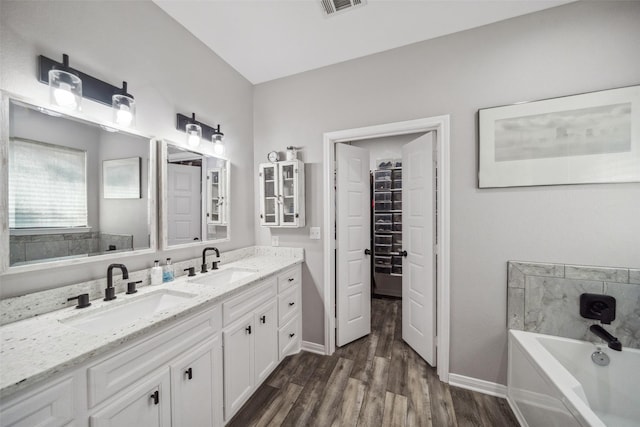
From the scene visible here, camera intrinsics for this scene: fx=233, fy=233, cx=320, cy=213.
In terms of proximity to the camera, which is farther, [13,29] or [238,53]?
[238,53]

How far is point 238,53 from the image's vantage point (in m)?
2.23

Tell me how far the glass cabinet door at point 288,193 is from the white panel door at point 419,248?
1.20 metres

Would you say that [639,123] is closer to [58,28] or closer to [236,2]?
[236,2]

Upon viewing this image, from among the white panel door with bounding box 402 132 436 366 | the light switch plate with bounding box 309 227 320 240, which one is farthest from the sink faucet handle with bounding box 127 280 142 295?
the white panel door with bounding box 402 132 436 366

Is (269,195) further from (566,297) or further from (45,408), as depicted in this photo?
(566,297)

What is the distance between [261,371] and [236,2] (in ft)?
9.15

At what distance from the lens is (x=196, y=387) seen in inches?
50.9

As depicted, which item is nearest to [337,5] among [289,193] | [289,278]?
[289,193]

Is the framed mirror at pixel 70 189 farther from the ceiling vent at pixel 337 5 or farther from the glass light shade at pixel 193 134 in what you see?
the ceiling vent at pixel 337 5

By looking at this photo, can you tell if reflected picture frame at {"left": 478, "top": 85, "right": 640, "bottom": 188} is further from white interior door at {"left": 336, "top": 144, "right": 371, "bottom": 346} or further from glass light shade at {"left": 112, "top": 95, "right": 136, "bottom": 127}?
glass light shade at {"left": 112, "top": 95, "right": 136, "bottom": 127}

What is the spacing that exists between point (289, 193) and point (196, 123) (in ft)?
3.39

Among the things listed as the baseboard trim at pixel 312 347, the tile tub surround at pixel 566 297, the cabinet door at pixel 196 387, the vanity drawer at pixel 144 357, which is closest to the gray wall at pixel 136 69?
the vanity drawer at pixel 144 357

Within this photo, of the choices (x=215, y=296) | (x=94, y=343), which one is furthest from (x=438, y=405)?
(x=94, y=343)

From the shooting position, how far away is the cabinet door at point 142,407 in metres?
0.92
